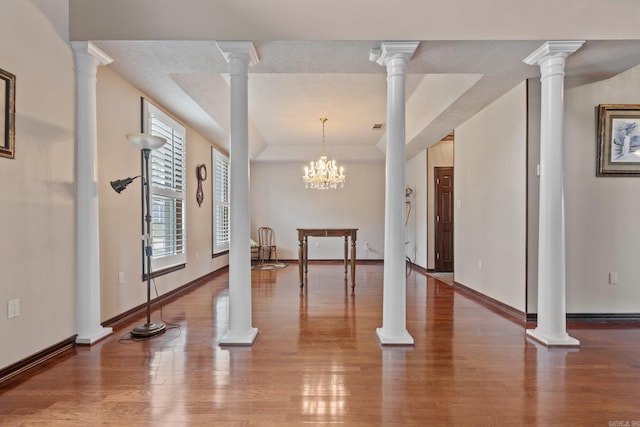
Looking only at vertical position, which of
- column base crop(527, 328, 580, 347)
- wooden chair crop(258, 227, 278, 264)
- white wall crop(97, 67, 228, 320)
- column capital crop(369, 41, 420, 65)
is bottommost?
column base crop(527, 328, 580, 347)

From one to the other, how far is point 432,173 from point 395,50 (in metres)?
4.07

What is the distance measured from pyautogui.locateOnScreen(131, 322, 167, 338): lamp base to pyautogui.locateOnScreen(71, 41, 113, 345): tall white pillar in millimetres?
283

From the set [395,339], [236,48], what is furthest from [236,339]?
[236,48]

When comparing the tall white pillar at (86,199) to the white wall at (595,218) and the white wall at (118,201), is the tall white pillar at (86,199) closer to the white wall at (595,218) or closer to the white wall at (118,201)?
the white wall at (118,201)

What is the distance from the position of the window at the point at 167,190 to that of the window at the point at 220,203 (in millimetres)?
1316

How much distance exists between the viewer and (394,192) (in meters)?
2.73

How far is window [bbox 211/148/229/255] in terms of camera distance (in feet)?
19.7

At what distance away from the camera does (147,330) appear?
289 cm

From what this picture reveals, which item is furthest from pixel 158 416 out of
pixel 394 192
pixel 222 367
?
pixel 394 192

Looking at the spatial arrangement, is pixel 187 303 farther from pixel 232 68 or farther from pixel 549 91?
pixel 549 91

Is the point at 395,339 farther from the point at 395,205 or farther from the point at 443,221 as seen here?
the point at 443,221

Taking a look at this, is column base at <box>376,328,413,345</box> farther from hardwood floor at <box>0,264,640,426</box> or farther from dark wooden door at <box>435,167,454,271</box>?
dark wooden door at <box>435,167,454,271</box>

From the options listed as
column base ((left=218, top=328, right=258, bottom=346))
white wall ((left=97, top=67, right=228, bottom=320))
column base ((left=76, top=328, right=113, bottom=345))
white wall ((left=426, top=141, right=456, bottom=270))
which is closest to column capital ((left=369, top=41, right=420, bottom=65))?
white wall ((left=97, top=67, right=228, bottom=320))

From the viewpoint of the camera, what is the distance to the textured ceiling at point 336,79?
105 inches
